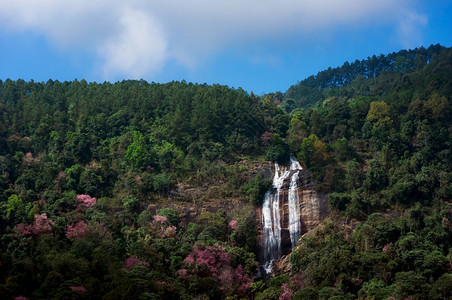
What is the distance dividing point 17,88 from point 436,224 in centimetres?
5901

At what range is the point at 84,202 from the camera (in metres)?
55.6

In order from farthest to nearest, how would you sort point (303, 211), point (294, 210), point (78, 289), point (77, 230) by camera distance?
point (294, 210)
point (303, 211)
point (77, 230)
point (78, 289)

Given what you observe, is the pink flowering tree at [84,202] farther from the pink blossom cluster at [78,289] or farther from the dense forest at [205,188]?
the pink blossom cluster at [78,289]

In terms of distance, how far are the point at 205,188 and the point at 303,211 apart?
10391 mm

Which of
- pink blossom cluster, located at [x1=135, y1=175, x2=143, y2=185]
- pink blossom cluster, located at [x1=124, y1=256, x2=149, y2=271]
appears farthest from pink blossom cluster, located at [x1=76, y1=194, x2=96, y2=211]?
pink blossom cluster, located at [x1=124, y1=256, x2=149, y2=271]

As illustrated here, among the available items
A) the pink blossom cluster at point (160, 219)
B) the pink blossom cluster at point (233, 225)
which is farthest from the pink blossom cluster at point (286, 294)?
the pink blossom cluster at point (160, 219)

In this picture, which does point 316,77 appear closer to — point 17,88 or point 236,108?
point 236,108

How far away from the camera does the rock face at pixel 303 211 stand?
55.9 m

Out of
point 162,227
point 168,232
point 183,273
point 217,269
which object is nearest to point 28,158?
point 162,227

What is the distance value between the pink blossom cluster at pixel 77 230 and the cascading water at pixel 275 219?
1668cm

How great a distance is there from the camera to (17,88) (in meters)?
81.9

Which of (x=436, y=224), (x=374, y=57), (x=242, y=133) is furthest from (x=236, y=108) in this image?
(x=374, y=57)

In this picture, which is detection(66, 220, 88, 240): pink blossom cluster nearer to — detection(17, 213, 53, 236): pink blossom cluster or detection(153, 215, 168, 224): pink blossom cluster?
detection(17, 213, 53, 236): pink blossom cluster

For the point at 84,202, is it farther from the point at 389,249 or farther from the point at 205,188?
the point at 389,249
